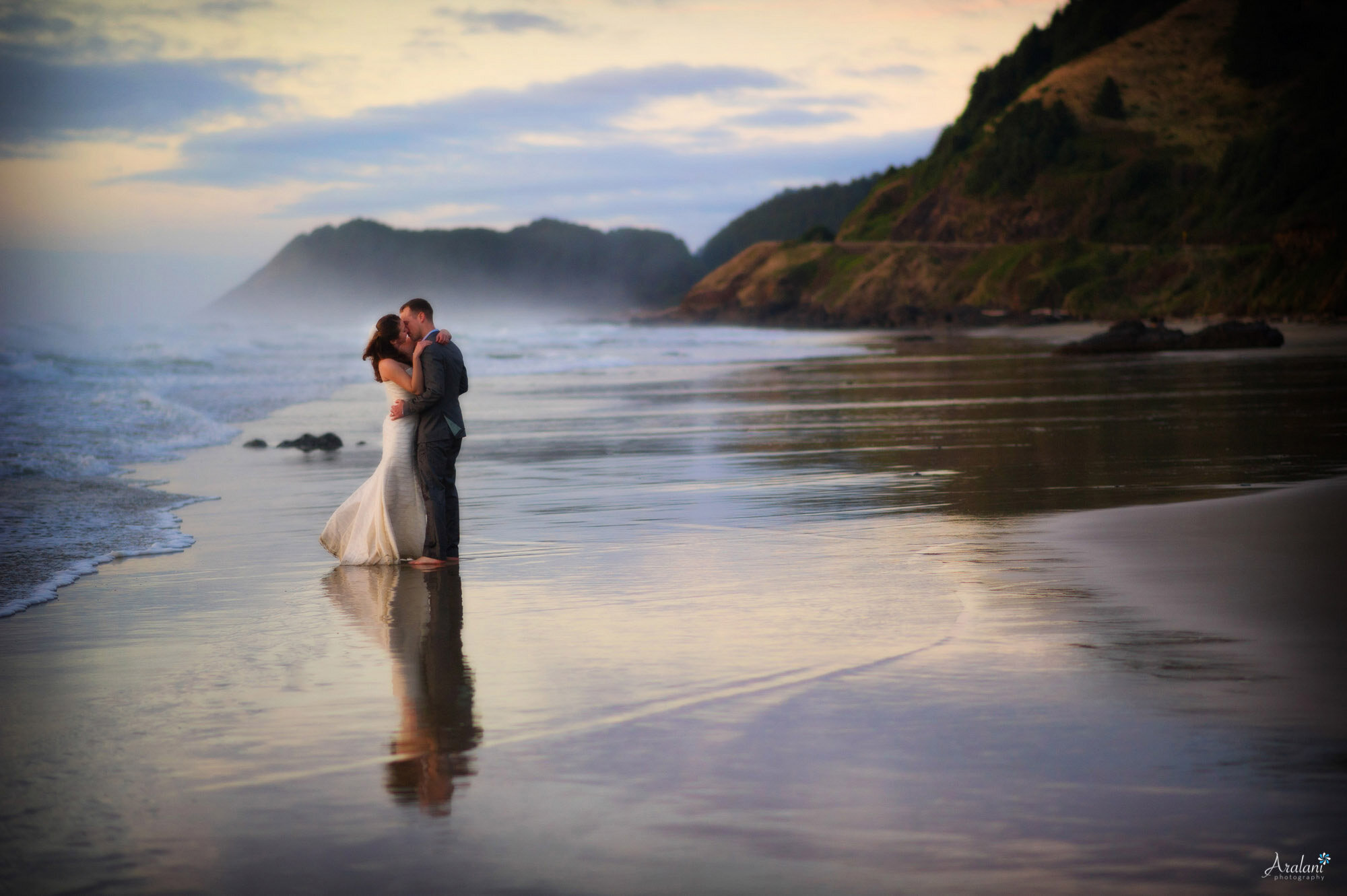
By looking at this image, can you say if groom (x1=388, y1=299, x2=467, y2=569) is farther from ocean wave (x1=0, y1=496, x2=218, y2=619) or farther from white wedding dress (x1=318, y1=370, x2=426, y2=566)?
ocean wave (x1=0, y1=496, x2=218, y2=619)

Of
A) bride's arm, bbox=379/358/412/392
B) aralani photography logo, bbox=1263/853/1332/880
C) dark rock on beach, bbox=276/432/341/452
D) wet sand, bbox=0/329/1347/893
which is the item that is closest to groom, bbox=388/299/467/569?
bride's arm, bbox=379/358/412/392

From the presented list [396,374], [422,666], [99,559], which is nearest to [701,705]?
[422,666]

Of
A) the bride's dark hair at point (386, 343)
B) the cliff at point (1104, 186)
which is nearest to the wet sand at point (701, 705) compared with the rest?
Answer: the bride's dark hair at point (386, 343)

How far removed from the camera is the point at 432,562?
8.45 meters

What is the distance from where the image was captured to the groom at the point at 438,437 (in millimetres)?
8570

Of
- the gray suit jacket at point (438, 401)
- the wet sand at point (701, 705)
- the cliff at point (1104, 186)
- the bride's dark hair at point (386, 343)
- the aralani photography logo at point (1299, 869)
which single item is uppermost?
the cliff at point (1104, 186)

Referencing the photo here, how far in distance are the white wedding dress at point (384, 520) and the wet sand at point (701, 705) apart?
0.67 ft

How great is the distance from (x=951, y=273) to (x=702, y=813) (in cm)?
13444

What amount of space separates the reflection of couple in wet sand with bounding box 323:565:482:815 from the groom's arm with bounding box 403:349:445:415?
114cm

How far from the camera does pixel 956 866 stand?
3.48 metres

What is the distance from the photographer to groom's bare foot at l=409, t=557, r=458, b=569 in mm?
8414

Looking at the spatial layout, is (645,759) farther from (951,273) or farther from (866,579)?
(951,273)

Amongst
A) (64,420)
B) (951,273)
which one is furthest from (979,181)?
(64,420)

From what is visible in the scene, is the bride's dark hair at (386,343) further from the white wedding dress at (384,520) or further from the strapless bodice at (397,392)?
the white wedding dress at (384,520)
